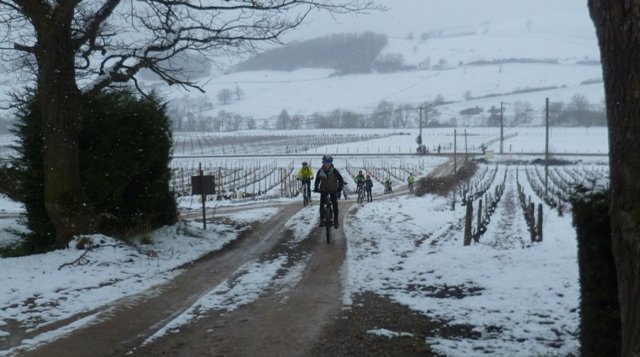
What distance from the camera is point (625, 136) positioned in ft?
9.89

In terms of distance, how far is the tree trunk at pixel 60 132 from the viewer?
9383 mm

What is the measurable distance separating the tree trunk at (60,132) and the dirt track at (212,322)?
2.40 metres

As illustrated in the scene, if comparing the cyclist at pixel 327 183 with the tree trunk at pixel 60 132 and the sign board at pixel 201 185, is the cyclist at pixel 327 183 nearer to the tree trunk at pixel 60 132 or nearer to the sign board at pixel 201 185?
the sign board at pixel 201 185

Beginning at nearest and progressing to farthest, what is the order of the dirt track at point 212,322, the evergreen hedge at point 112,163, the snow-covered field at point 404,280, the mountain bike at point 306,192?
the dirt track at point 212,322, the snow-covered field at point 404,280, the evergreen hedge at point 112,163, the mountain bike at point 306,192

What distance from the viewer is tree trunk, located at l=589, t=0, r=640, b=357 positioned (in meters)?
2.94

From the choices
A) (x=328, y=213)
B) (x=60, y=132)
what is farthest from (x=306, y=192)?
(x=60, y=132)

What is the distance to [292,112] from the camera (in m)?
151

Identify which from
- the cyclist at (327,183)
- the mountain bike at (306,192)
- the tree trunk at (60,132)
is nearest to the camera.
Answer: the tree trunk at (60,132)

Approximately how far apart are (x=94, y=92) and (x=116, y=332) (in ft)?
18.9

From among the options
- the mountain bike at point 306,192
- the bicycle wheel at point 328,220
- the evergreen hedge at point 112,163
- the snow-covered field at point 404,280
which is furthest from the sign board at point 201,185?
the mountain bike at point 306,192

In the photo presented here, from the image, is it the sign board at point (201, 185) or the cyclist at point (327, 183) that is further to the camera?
the sign board at point (201, 185)

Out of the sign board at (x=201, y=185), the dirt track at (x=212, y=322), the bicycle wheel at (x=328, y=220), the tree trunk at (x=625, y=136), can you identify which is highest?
the tree trunk at (x=625, y=136)

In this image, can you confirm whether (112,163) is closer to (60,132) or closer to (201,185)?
(60,132)

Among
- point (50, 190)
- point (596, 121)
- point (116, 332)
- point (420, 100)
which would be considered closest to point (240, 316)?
point (116, 332)
